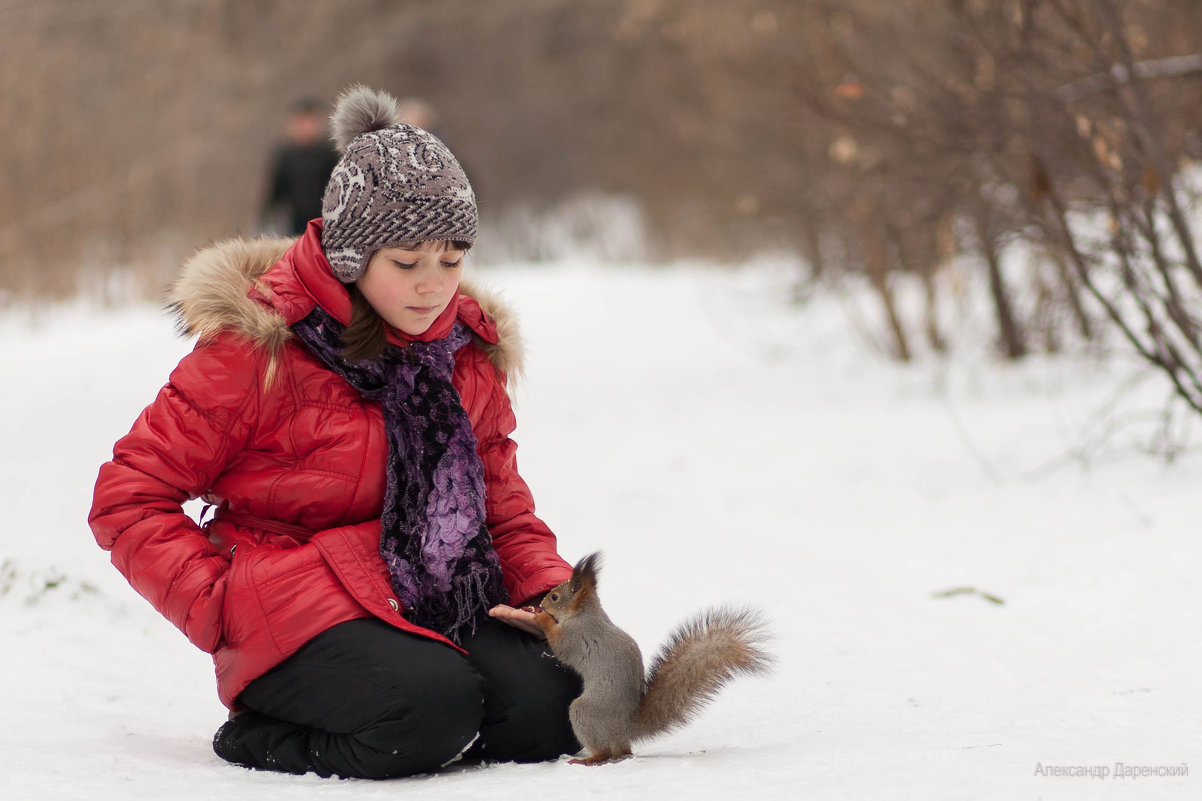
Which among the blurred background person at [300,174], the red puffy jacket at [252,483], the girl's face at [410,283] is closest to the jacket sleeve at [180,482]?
the red puffy jacket at [252,483]

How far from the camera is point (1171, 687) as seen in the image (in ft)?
9.78

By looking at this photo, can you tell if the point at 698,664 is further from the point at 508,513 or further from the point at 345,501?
the point at 345,501

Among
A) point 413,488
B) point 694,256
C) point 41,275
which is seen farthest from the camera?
point 694,256

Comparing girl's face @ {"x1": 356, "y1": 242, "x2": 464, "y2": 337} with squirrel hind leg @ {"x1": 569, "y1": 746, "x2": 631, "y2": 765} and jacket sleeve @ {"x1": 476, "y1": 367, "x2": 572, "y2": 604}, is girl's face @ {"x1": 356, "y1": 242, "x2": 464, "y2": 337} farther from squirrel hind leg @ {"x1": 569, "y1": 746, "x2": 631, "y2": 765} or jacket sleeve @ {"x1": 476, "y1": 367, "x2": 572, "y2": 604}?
squirrel hind leg @ {"x1": 569, "y1": 746, "x2": 631, "y2": 765}

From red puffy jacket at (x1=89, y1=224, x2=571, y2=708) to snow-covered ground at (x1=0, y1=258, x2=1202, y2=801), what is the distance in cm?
32

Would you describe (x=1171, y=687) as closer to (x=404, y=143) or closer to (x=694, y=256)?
(x=404, y=143)

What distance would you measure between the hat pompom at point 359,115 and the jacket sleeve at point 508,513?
592mm

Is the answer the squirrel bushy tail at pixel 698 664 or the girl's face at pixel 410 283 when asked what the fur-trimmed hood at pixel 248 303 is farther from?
the squirrel bushy tail at pixel 698 664

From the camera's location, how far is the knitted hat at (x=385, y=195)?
2.54 meters

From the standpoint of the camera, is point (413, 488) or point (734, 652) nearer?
point (734, 652)

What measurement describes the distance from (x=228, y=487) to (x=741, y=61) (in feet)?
30.4

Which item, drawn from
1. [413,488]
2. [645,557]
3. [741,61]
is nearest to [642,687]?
[413,488]

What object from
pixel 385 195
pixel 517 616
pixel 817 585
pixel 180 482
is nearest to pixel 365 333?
pixel 385 195

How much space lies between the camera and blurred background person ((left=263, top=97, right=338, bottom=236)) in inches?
361
